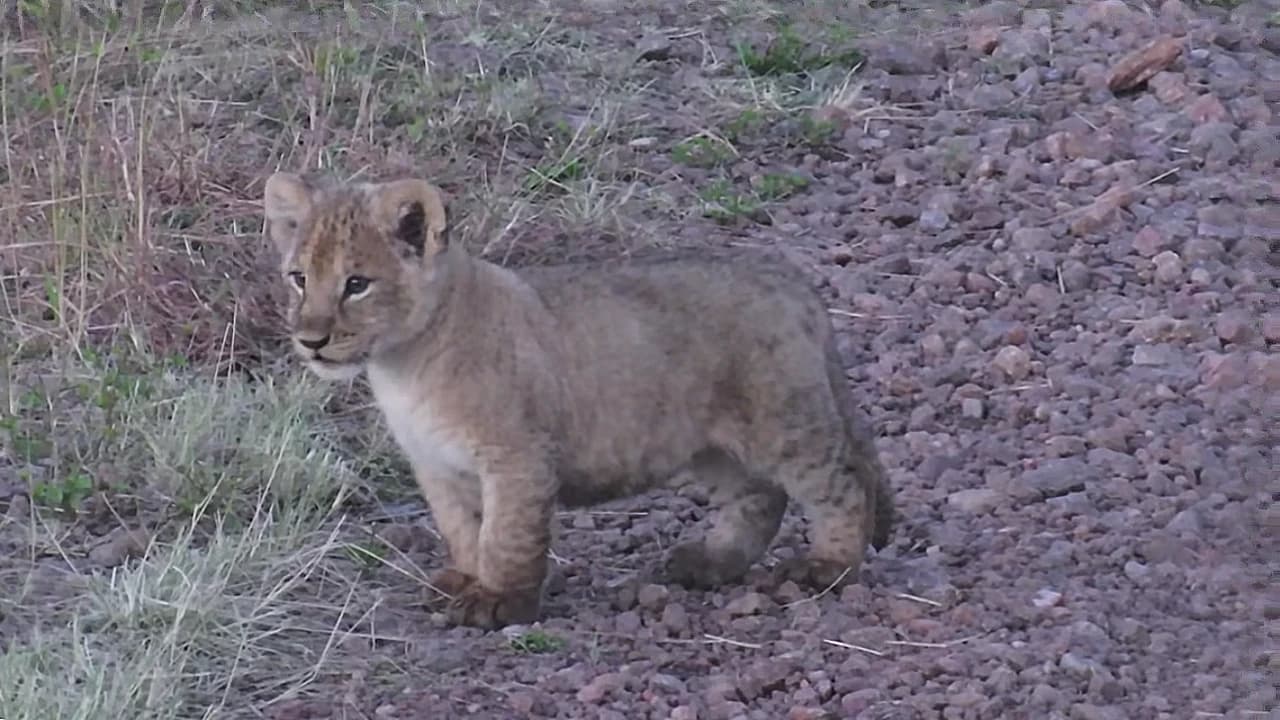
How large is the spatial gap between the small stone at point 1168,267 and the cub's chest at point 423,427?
346 centimetres

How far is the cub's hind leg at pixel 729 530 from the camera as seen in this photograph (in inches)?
251

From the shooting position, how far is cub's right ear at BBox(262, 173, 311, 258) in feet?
19.7

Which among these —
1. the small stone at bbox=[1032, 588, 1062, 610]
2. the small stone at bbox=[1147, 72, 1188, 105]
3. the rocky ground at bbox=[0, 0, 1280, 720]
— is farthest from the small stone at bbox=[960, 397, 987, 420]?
the small stone at bbox=[1147, 72, 1188, 105]

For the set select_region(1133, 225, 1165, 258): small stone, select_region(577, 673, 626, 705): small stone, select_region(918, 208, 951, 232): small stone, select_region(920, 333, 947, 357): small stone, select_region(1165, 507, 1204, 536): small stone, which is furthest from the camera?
select_region(918, 208, 951, 232): small stone

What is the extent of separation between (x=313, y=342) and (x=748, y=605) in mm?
1350

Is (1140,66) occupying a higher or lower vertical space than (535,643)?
lower

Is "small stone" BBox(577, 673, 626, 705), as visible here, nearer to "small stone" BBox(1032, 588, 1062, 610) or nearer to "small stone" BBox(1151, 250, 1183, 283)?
"small stone" BBox(1032, 588, 1062, 610)

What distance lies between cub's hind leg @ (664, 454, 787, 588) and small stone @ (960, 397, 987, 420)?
1.28 metres

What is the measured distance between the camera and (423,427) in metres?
5.95

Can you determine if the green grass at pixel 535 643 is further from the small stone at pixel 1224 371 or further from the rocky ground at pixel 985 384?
the small stone at pixel 1224 371

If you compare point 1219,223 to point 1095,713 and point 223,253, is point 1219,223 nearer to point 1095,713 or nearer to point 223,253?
point 223,253

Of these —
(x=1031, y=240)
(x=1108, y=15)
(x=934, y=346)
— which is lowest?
(x=1108, y=15)

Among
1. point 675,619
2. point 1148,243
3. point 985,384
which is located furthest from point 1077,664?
point 1148,243

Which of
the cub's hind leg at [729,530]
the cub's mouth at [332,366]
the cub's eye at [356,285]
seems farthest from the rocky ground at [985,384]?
the cub's eye at [356,285]
